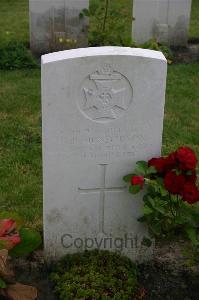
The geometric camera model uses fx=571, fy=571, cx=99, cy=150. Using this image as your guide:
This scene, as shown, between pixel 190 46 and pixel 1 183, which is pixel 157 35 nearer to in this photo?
pixel 190 46

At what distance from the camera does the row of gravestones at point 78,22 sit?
7.27 metres

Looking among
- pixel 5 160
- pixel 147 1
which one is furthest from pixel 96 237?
pixel 147 1

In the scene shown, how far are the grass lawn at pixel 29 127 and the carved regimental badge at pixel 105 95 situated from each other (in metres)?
1.08

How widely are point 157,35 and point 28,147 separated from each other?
11.3 ft

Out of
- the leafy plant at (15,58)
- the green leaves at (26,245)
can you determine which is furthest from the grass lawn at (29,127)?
the green leaves at (26,245)

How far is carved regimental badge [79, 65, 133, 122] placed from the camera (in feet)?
9.97

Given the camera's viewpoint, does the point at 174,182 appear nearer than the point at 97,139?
Yes

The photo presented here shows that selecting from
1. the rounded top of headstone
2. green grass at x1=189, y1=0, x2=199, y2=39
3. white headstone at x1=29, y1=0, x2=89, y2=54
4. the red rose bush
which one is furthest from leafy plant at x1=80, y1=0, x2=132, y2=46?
the red rose bush

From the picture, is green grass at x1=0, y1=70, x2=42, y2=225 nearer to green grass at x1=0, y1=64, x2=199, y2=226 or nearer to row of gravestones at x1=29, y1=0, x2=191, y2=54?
green grass at x1=0, y1=64, x2=199, y2=226

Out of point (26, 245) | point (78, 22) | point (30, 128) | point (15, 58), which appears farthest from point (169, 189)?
point (78, 22)

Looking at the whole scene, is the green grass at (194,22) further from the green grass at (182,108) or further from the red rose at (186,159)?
the red rose at (186,159)

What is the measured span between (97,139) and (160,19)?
16.2 feet

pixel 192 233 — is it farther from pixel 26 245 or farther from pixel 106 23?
pixel 106 23

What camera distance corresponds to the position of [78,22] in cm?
737
